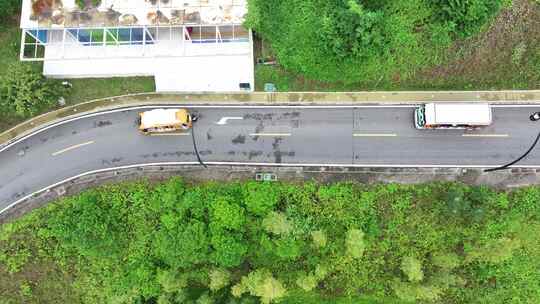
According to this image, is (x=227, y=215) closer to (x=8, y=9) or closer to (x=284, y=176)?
(x=284, y=176)

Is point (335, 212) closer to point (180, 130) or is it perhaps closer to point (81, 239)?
point (180, 130)

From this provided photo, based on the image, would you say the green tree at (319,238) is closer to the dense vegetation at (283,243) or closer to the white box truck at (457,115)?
the dense vegetation at (283,243)

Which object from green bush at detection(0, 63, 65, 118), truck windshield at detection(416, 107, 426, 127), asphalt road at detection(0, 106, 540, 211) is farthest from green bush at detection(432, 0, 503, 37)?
green bush at detection(0, 63, 65, 118)

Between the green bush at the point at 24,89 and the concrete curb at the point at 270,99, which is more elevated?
the green bush at the point at 24,89

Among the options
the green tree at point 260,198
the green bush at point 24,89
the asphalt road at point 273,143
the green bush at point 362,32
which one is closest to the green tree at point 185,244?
the green tree at point 260,198

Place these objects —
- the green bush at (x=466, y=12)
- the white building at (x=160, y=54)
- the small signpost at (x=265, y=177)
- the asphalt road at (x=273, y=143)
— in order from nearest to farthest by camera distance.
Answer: the green bush at (x=466, y=12), the asphalt road at (x=273, y=143), the small signpost at (x=265, y=177), the white building at (x=160, y=54)

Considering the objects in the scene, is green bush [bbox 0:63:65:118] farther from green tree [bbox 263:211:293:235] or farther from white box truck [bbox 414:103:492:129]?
white box truck [bbox 414:103:492:129]
